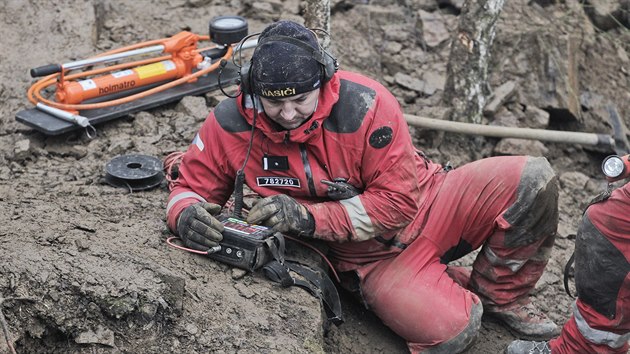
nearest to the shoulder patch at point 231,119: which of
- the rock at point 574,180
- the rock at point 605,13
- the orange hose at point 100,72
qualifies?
the orange hose at point 100,72

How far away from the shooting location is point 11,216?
435cm

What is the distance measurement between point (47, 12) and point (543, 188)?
416 centimetres

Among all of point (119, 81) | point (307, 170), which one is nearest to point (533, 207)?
point (307, 170)

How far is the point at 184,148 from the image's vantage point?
5.75 meters

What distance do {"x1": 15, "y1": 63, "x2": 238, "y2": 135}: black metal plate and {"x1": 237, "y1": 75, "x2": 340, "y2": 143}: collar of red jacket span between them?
4.02 ft

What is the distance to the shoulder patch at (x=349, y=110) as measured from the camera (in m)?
4.11

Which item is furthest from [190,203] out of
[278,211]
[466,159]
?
[466,159]

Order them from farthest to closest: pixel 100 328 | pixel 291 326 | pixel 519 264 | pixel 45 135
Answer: pixel 45 135 → pixel 519 264 → pixel 291 326 → pixel 100 328

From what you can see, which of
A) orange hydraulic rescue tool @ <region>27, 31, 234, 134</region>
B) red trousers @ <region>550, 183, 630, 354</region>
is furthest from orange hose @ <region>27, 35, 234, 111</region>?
red trousers @ <region>550, 183, 630, 354</region>

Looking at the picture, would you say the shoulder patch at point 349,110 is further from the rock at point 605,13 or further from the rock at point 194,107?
the rock at point 605,13

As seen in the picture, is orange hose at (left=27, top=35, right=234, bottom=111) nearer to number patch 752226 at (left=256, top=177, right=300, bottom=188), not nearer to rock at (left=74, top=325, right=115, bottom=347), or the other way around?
number patch 752226 at (left=256, top=177, right=300, bottom=188)

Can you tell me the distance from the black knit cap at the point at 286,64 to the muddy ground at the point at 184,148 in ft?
3.12

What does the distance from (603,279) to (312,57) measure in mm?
1739

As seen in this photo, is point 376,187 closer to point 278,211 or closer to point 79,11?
point 278,211
